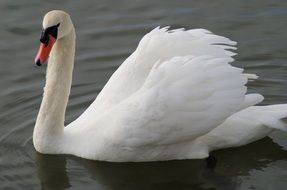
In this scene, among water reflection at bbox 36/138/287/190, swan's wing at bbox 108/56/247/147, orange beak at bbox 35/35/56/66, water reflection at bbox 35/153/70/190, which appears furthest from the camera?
water reflection at bbox 35/153/70/190

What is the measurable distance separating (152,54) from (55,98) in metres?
1.18

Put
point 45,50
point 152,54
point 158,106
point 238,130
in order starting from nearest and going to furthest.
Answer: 1. point 158,106
2. point 45,50
3. point 238,130
4. point 152,54

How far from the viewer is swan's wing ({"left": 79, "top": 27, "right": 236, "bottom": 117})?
8.67 metres

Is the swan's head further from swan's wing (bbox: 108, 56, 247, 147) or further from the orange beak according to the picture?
swan's wing (bbox: 108, 56, 247, 147)

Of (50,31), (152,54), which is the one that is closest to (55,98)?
(50,31)

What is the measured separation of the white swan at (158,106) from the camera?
26.5ft

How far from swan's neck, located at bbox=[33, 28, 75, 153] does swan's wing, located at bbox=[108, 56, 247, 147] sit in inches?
33.3

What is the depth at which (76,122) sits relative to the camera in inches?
351

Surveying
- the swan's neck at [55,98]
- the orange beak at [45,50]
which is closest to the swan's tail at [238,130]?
the swan's neck at [55,98]

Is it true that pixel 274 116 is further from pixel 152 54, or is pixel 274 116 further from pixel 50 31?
pixel 50 31

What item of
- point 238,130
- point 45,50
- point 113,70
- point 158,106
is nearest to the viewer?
point 158,106

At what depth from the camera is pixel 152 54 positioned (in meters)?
8.78

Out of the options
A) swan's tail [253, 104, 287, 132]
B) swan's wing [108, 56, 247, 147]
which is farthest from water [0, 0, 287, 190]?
swan's wing [108, 56, 247, 147]

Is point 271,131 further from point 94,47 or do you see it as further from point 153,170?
point 94,47
